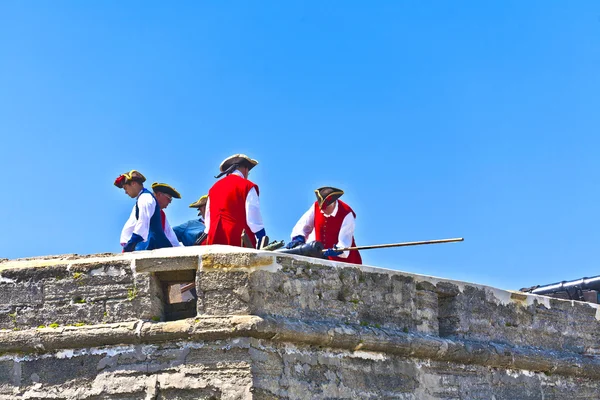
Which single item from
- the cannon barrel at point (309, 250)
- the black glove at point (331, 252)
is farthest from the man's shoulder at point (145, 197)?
the black glove at point (331, 252)

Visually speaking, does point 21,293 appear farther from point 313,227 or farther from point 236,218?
point 313,227

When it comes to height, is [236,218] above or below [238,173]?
below

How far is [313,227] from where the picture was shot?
8945 millimetres

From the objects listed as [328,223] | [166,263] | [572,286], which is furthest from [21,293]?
[572,286]

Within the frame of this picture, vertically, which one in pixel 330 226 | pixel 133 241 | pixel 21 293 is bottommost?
pixel 21 293

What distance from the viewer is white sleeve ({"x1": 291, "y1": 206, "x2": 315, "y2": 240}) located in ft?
29.3

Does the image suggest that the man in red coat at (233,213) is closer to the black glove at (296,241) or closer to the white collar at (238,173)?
the white collar at (238,173)

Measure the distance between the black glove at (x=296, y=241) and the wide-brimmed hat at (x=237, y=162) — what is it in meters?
0.70

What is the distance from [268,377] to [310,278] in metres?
0.76

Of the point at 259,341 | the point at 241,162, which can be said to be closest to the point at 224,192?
the point at 241,162

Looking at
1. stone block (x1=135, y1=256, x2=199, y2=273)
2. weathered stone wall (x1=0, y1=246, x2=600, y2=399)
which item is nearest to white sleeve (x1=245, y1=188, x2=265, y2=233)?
weathered stone wall (x1=0, y1=246, x2=600, y2=399)

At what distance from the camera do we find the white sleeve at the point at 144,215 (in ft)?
26.5

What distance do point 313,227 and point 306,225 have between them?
63 mm

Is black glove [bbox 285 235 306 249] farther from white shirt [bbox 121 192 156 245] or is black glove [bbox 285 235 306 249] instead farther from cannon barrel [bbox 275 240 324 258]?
white shirt [bbox 121 192 156 245]
